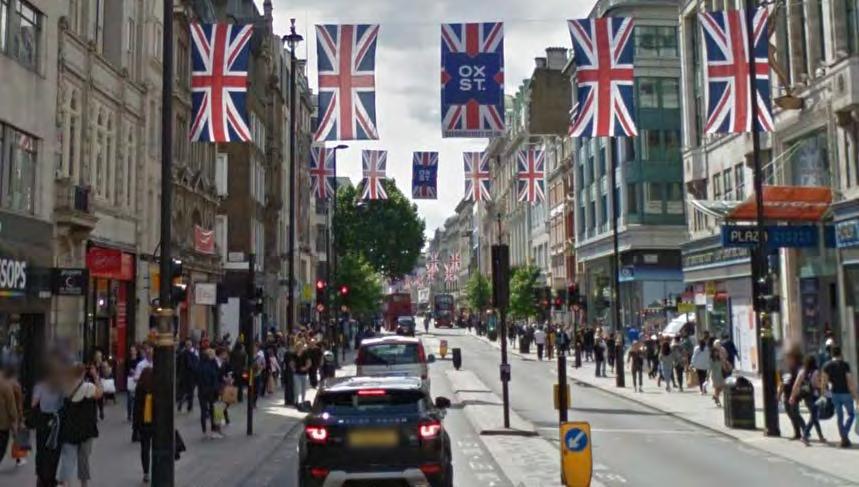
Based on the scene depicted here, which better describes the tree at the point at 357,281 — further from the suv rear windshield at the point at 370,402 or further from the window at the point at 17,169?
the suv rear windshield at the point at 370,402

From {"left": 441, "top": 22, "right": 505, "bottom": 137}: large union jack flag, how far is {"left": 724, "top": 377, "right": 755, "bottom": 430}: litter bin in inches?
311

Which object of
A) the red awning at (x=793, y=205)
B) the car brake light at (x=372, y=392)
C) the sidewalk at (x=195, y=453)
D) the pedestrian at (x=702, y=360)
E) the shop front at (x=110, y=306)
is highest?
the red awning at (x=793, y=205)

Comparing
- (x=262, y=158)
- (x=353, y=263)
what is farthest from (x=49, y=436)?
(x=353, y=263)

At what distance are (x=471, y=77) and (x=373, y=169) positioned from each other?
703 inches

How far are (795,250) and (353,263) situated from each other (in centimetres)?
4786

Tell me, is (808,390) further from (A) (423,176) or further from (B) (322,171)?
(B) (322,171)

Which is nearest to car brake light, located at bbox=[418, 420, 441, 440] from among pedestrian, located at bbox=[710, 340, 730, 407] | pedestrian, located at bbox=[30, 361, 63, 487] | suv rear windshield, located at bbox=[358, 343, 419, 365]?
pedestrian, located at bbox=[30, 361, 63, 487]

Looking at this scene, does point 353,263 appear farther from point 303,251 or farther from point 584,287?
point 584,287

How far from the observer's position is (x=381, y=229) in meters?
99.2

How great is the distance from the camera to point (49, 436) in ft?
37.5

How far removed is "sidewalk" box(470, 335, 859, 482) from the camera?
14.7 m

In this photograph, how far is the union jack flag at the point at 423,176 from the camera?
3503 cm

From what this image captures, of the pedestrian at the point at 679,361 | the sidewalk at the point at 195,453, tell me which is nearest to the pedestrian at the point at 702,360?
the pedestrian at the point at 679,361

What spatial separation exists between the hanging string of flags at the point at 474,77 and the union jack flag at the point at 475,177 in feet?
56.8
